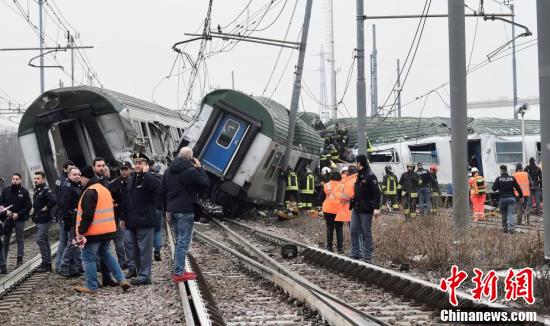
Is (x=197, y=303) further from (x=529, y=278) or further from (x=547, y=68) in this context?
(x=547, y=68)

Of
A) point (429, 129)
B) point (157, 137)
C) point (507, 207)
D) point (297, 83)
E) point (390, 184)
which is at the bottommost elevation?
point (507, 207)

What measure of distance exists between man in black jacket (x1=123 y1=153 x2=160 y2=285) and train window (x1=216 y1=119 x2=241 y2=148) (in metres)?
9.42

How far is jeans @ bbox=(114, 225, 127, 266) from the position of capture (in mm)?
11320

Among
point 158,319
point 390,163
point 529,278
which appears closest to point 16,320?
point 158,319

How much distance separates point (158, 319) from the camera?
728 centimetres

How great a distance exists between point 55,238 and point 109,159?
8.22 ft

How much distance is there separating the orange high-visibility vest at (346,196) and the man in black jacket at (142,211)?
3.45m

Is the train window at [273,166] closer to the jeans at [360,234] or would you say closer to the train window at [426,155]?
the jeans at [360,234]

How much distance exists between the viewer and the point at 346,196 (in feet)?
39.2

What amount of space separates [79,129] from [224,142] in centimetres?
380

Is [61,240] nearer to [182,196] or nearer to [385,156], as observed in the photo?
[182,196]

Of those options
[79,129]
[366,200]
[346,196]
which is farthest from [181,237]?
[79,129]

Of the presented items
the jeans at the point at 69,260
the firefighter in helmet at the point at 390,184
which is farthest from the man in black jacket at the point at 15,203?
the firefighter in helmet at the point at 390,184

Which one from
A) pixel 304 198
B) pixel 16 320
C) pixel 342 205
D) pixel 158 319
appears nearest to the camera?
pixel 158 319
